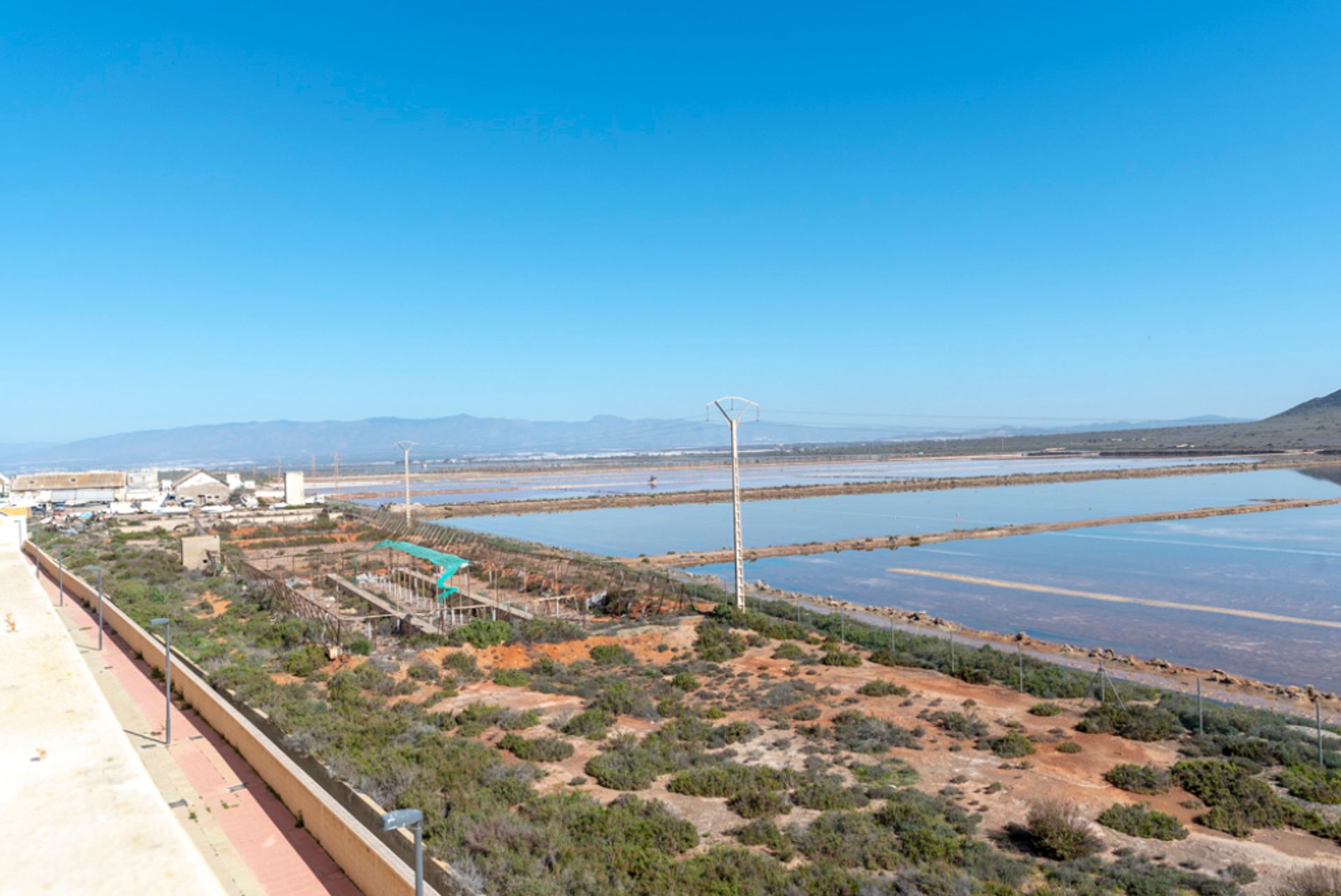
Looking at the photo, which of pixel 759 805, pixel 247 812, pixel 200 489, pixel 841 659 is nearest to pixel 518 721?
pixel 247 812

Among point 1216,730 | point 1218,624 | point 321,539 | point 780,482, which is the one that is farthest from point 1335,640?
point 780,482

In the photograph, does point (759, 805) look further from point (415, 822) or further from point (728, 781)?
point (415, 822)

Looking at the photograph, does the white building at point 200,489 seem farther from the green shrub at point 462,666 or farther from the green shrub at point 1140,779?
the green shrub at point 1140,779

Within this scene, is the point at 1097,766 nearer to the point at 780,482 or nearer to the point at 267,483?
the point at 780,482

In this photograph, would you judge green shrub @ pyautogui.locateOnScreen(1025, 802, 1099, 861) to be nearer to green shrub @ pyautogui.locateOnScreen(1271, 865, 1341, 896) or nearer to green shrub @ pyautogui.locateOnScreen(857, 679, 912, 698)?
green shrub @ pyautogui.locateOnScreen(1271, 865, 1341, 896)

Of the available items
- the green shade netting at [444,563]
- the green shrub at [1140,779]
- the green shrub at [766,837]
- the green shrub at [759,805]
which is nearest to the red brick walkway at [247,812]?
the green shrub at [766,837]

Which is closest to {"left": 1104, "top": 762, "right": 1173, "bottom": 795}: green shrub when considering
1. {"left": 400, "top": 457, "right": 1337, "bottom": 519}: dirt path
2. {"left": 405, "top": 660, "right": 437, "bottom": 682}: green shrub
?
{"left": 405, "top": 660, "right": 437, "bottom": 682}: green shrub
